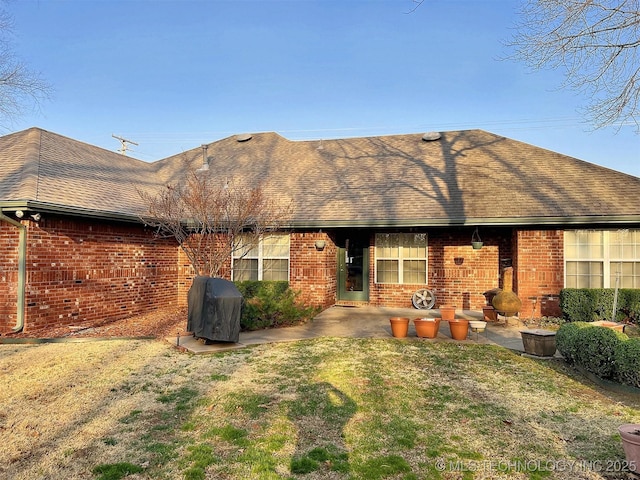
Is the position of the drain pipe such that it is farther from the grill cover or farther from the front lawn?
the grill cover

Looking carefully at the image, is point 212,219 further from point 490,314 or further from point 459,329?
point 490,314

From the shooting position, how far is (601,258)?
10.8m

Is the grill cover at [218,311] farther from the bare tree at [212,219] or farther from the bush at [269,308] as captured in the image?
the bare tree at [212,219]

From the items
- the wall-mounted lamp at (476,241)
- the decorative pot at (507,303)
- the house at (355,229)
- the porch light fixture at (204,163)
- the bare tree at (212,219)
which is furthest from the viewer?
the porch light fixture at (204,163)

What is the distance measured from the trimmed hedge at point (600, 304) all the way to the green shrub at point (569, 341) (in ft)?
12.8

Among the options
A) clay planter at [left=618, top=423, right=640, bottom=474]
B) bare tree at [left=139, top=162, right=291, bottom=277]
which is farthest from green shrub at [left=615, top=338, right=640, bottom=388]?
bare tree at [left=139, top=162, right=291, bottom=277]

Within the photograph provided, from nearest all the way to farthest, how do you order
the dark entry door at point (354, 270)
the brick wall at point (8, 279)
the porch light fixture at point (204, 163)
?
the brick wall at point (8, 279)
the dark entry door at point (354, 270)
the porch light fixture at point (204, 163)

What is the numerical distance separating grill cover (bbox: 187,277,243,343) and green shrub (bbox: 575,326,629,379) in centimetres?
538

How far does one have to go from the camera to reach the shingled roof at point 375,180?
34.8 ft

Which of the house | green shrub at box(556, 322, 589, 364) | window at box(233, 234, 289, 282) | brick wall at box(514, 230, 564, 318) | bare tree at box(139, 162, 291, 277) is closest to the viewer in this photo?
green shrub at box(556, 322, 589, 364)

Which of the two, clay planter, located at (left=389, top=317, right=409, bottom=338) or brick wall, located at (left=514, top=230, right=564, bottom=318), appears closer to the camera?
clay planter, located at (left=389, top=317, right=409, bottom=338)

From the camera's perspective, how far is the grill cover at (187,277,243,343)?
771 centimetres

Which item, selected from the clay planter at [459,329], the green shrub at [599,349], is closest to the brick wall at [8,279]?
the clay planter at [459,329]

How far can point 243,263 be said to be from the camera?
43.9ft
